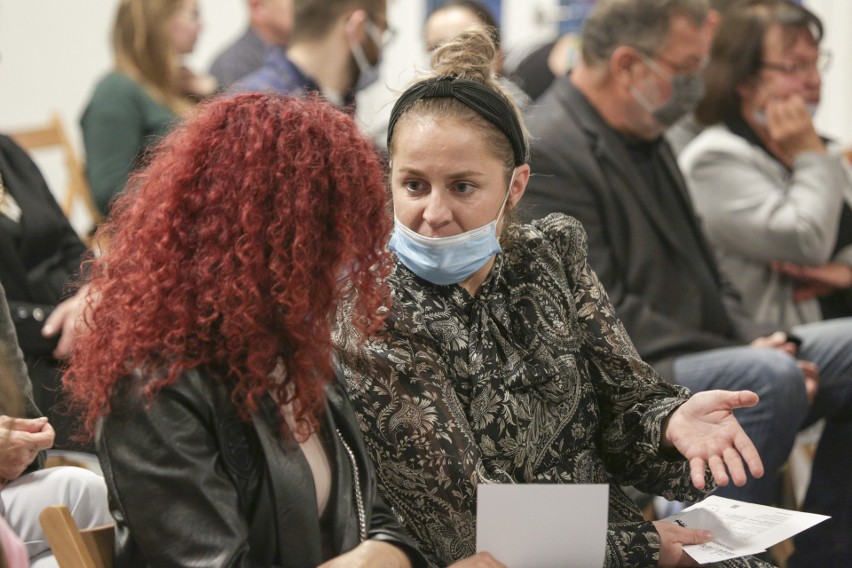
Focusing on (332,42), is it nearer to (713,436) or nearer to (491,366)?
(491,366)

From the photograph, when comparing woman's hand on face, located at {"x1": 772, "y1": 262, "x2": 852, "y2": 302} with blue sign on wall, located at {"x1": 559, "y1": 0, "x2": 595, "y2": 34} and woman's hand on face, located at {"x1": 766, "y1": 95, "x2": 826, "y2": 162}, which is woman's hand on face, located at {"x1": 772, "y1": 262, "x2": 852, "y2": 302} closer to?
woman's hand on face, located at {"x1": 766, "y1": 95, "x2": 826, "y2": 162}

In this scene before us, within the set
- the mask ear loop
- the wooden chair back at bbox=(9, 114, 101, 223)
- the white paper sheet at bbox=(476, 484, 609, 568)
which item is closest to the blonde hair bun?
the mask ear loop

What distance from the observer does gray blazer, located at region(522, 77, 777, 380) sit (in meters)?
3.10

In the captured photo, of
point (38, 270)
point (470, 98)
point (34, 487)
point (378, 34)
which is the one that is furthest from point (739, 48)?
point (34, 487)

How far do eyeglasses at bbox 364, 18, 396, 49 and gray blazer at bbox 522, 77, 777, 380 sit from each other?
958mm

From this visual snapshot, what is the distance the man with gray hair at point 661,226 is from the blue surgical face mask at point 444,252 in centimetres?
81

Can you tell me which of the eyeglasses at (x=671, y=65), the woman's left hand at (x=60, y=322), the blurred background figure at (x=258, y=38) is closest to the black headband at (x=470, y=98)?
the woman's left hand at (x=60, y=322)

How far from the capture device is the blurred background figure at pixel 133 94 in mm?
3826

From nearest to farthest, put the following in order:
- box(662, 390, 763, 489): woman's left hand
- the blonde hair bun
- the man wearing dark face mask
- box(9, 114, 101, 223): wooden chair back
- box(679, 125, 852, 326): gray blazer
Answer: box(662, 390, 763, 489): woman's left hand
the blonde hair bun
box(679, 125, 852, 326): gray blazer
the man wearing dark face mask
box(9, 114, 101, 223): wooden chair back

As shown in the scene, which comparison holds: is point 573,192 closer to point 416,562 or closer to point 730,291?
point 730,291

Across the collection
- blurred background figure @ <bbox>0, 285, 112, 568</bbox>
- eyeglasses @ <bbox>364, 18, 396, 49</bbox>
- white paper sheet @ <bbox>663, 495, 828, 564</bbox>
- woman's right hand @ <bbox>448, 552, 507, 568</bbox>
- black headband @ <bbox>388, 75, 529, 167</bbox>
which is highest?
black headband @ <bbox>388, 75, 529, 167</bbox>

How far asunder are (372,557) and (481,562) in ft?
0.62

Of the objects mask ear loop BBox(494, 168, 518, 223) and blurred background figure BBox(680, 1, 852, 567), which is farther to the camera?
blurred background figure BBox(680, 1, 852, 567)

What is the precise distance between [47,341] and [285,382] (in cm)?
127
